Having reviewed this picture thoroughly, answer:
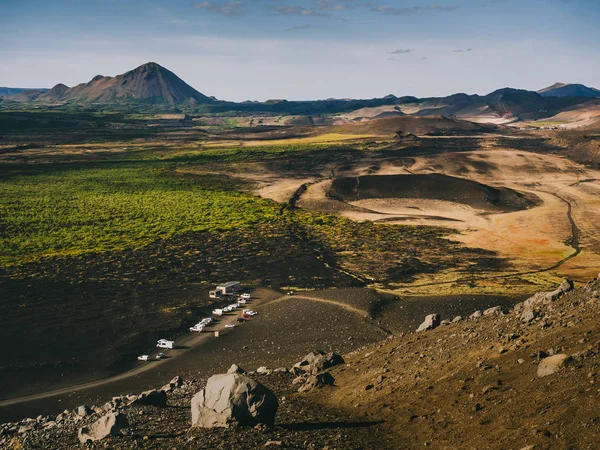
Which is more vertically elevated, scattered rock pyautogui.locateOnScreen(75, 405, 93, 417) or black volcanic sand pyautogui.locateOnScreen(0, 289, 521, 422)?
scattered rock pyautogui.locateOnScreen(75, 405, 93, 417)

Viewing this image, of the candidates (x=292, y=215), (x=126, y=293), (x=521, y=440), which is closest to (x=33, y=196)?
(x=292, y=215)

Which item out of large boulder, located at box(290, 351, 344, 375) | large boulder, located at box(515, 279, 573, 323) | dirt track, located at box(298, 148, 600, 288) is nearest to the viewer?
large boulder, located at box(515, 279, 573, 323)

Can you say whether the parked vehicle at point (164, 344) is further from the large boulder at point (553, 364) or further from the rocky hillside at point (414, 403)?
the large boulder at point (553, 364)

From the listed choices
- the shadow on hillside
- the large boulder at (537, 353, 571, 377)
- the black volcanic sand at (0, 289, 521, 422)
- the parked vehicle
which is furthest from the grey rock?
the parked vehicle

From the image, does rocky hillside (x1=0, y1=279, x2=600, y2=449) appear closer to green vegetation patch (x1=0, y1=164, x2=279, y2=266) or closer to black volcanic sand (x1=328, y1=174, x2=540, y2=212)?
green vegetation patch (x1=0, y1=164, x2=279, y2=266)

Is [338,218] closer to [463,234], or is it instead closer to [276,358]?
[463,234]

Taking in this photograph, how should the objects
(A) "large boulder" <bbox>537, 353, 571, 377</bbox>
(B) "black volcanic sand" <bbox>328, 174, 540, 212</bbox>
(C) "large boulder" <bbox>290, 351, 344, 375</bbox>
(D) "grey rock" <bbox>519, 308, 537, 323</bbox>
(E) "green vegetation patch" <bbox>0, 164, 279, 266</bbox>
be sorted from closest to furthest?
(A) "large boulder" <bbox>537, 353, 571, 377</bbox> < (D) "grey rock" <bbox>519, 308, 537, 323</bbox> < (C) "large boulder" <bbox>290, 351, 344, 375</bbox> < (E) "green vegetation patch" <bbox>0, 164, 279, 266</bbox> < (B) "black volcanic sand" <bbox>328, 174, 540, 212</bbox>
